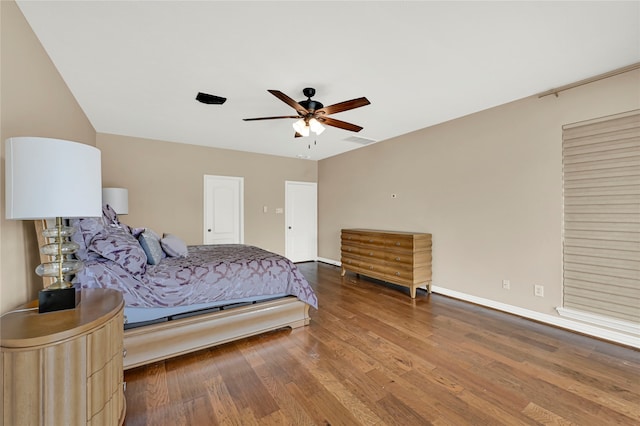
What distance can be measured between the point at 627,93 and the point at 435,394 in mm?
3219

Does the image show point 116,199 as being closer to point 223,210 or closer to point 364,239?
point 223,210

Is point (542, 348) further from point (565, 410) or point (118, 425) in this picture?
point (118, 425)

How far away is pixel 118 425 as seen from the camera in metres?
1.42

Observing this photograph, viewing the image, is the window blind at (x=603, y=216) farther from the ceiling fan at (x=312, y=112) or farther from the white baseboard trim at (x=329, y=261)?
the white baseboard trim at (x=329, y=261)

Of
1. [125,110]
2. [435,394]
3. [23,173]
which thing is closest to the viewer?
[23,173]

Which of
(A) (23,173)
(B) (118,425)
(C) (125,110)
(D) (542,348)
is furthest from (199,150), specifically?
(D) (542,348)

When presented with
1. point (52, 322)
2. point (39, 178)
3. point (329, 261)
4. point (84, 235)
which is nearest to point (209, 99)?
point (84, 235)

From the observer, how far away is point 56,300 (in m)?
1.33

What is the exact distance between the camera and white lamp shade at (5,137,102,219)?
→ 1.20 metres

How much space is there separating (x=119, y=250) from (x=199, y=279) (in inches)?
25.2

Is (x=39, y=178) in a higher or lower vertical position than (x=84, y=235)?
higher

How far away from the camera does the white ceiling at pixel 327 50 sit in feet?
5.75

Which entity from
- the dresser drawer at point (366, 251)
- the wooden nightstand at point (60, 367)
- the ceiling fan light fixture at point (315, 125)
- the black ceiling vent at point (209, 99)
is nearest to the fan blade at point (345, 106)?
the ceiling fan light fixture at point (315, 125)

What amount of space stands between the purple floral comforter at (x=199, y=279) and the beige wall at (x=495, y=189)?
2315mm
